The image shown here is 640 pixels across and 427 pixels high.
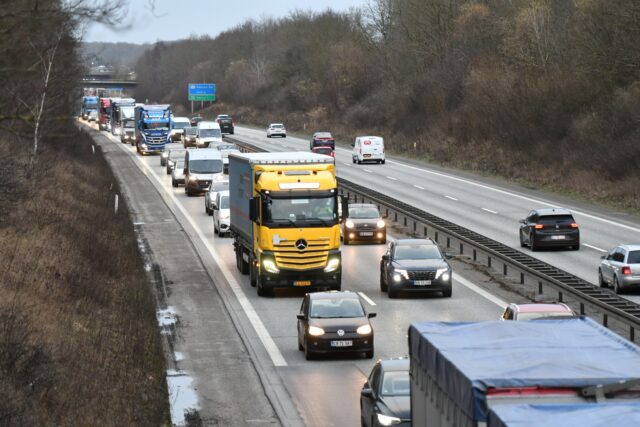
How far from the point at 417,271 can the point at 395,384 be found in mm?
14784

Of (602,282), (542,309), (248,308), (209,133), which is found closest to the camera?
(542,309)

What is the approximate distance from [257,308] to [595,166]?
3801 centimetres

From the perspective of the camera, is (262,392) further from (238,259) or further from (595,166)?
(595,166)

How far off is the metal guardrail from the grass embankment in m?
9.95

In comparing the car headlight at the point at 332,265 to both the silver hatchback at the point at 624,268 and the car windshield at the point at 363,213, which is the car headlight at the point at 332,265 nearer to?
the silver hatchback at the point at 624,268

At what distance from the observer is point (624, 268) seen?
32.8m

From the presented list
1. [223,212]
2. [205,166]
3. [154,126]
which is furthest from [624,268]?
[154,126]

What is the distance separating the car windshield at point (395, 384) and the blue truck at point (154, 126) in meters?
77.3

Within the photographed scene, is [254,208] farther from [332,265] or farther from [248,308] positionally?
[248,308]

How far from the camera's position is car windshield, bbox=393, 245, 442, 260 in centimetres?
3425

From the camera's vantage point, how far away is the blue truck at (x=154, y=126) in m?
95.1

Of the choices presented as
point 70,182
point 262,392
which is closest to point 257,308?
point 262,392

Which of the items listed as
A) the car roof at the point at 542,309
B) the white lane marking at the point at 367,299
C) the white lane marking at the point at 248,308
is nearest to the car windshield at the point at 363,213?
the white lane marking at the point at 248,308

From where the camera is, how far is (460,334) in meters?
14.3
